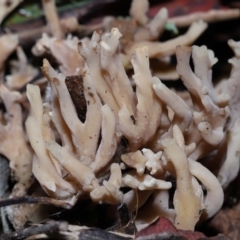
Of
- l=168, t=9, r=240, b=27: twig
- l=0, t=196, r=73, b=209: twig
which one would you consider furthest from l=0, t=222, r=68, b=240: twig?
l=168, t=9, r=240, b=27: twig

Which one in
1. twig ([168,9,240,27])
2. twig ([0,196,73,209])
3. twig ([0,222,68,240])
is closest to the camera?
twig ([0,222,68,240])

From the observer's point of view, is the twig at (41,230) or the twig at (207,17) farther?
the twig at (207,17)

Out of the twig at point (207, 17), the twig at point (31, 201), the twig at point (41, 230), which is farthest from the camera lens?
the twig at point (207, 17)

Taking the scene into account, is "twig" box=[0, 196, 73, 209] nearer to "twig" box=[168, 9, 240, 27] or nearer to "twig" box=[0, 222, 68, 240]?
"twig" box=[0, 222, 68, 240]

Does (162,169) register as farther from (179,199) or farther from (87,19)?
(87,19)

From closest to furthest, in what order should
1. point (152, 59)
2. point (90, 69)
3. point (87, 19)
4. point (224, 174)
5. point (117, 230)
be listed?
point (117, 230) → point (90, 69) → point (224, 174) → point (152, 59) → point (87, 19)

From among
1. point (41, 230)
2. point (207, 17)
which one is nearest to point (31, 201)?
point (41, 230)

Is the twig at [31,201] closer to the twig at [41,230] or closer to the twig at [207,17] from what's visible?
the twig at [41,230]

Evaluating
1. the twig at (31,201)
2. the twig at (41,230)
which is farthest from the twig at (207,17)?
the twig at (41,230)

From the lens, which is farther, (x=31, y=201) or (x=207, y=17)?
(x=207, y=17)

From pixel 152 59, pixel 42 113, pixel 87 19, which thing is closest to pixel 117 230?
pixel 42 113

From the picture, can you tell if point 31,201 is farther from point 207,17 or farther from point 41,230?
point 207,17
